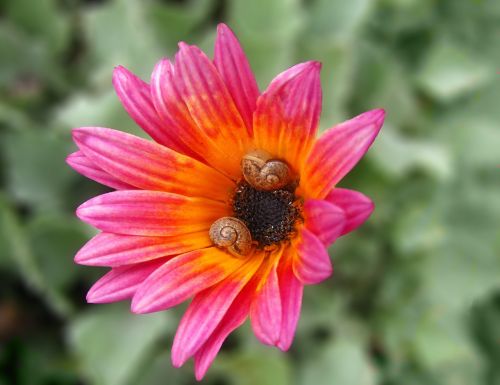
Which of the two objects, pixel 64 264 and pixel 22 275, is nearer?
pixel 64 264

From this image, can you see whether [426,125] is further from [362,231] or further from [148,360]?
[148,360]

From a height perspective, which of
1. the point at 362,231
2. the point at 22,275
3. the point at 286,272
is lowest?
the point at 362,231

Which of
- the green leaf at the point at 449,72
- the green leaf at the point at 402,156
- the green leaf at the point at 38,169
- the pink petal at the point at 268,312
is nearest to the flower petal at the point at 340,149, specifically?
the pink petal at the point at 268,312

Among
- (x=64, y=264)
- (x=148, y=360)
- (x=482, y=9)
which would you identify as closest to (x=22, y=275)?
(x=64, y=264)

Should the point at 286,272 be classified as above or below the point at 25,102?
below

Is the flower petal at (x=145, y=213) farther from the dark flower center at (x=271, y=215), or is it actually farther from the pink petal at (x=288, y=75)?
the pink petal at (x=288, y=75)

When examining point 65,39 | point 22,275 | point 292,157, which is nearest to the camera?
point 292,157

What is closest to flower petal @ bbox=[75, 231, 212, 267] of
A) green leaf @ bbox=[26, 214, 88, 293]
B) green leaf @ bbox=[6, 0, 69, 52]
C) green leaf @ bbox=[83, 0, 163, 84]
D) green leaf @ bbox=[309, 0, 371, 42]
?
green leaf @ bbox=[26, 214, 88, 293]

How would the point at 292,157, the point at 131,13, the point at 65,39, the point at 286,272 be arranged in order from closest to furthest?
the point at 286,272 → the point at 292,157 → the point at 131,13 → the point at 65,39
